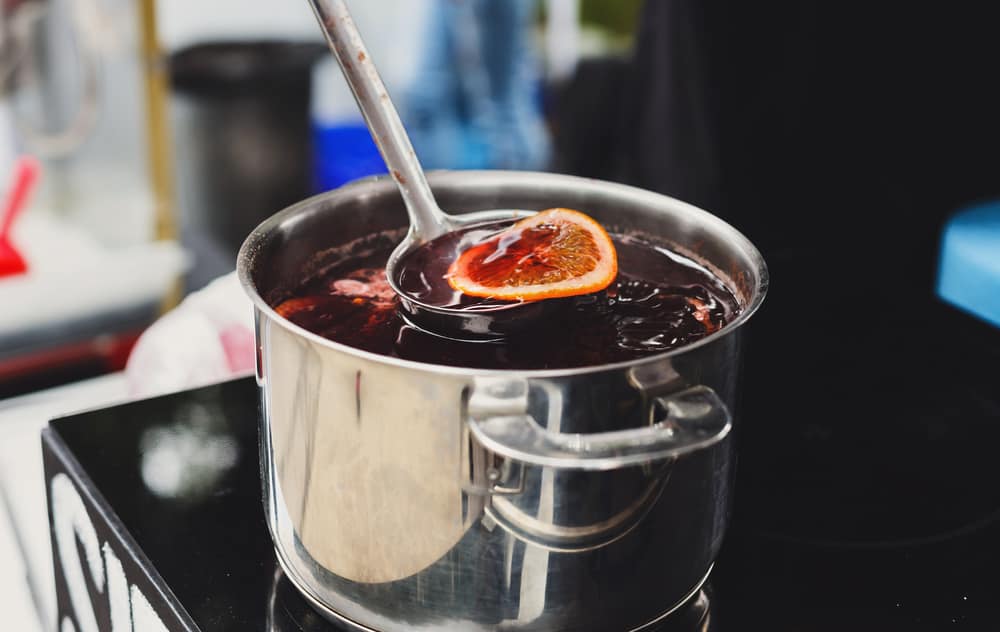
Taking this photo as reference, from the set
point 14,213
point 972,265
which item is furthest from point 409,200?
point 14,213

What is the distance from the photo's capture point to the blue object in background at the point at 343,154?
14.1 feet

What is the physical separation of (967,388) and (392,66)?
415 cm

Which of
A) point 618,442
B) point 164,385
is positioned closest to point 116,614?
point 164,385

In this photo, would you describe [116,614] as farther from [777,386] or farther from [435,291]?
[777,386]

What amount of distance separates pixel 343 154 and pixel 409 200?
3.71m

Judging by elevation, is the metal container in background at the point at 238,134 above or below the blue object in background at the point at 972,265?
below

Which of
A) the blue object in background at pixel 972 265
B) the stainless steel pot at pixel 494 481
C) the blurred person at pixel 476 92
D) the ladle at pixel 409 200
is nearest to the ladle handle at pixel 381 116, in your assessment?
the ladle at pixel 409 200

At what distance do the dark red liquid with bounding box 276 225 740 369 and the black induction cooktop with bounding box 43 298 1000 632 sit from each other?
202 millimetres

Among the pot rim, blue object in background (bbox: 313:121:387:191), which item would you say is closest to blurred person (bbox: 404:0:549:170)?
blue object in background (bbox: 313:121:387:191)

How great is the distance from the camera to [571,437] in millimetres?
559

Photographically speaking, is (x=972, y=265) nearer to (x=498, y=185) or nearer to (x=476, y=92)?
(x=498, y=185)

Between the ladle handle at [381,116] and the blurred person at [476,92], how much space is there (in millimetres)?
3730

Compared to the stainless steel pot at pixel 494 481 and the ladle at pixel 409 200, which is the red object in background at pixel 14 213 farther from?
the stainless steel pot at pixel 494 481

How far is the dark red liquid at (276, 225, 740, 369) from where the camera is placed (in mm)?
729
